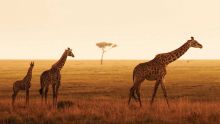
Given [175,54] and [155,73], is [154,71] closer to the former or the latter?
[155,73]

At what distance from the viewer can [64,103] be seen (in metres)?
18.7

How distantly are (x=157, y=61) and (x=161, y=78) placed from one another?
0.83 m

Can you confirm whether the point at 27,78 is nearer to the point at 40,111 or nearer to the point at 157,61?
the point at 40,111

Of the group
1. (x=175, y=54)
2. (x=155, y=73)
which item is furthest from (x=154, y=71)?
(x=175, y=54)

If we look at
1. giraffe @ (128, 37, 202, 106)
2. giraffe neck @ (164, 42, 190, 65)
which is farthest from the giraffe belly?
giraffe neck @ (164, 42, 190, 65)

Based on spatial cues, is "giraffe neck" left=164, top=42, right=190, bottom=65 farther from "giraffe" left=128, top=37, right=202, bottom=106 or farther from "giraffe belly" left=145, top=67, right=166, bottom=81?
"giraffe belly" left=145, top=67, right=166, bottom=81

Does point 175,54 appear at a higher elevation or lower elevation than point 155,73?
higher

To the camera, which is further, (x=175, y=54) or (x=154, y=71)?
(x=175, y=54)

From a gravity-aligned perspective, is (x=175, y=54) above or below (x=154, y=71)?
above

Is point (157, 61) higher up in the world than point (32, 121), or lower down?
higher up

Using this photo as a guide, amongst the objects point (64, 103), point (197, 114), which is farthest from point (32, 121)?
point (197, 114)

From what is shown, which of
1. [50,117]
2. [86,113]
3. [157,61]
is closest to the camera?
[50,117]

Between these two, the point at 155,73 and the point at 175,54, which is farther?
the point at 175,54

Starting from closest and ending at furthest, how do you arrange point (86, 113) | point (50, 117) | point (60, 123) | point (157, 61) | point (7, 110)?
1. point (60, 123)
2. point (50, 117)
3. point (86, 113)
4. point (7, 110)
5. point (157, 61)
